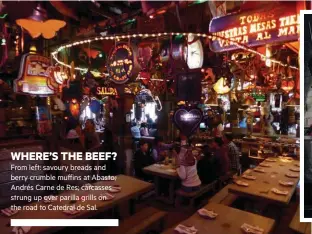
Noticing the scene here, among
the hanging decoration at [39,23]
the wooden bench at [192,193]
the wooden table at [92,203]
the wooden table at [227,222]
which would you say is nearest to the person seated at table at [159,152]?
the wooden bench at [192,193]

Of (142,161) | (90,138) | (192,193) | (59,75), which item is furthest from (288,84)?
(59,75)

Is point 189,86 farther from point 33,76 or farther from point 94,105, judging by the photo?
point 94,105

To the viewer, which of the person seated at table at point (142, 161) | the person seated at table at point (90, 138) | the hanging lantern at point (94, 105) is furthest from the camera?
the hanging lantern at point (94, 105)

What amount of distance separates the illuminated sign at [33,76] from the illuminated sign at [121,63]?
1828 millimetres

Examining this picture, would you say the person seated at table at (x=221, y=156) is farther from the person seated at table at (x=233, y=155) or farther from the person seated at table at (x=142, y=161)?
the person seated at table at (x=142, y=161)

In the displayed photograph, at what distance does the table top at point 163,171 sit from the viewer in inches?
205

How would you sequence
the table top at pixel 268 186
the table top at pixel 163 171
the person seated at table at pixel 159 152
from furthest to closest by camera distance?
the person seated at table at pixel 159 152, the table top at pixel 163 171, the table top at pixel 268 186

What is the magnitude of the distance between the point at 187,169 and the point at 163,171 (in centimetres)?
66

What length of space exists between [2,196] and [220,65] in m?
5.85

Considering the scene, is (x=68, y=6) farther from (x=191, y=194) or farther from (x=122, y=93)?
(x=122, y=93)

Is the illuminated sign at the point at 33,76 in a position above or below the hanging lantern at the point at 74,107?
above

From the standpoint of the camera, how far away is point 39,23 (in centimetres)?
210

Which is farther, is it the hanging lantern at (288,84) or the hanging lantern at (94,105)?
the hanging lantern at (94,105)

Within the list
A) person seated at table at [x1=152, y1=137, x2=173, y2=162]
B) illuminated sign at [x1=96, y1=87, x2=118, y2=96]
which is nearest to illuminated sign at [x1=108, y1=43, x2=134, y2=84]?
person seated at table at [x1=152, y1=137, x2=173, y2=162]
